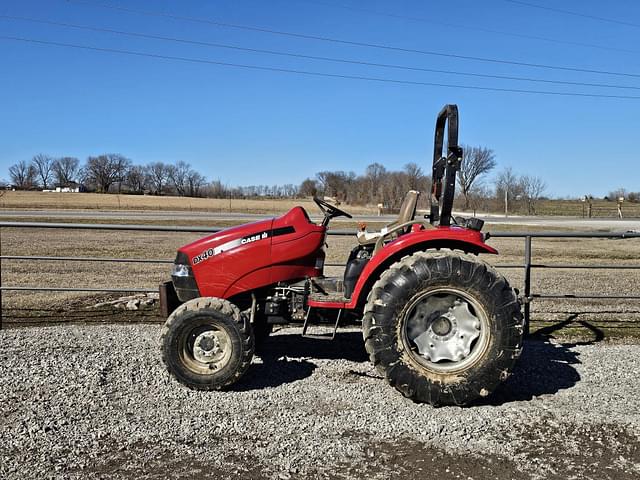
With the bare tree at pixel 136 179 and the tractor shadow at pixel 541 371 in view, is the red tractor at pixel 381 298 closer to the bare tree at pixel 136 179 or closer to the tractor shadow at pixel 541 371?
the tractor shadow at pixel 541 371

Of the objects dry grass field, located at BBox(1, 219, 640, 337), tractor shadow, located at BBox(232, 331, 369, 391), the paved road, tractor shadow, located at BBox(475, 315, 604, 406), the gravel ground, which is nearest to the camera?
the gravel ground

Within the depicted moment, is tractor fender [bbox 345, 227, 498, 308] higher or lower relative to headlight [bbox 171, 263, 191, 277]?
higher

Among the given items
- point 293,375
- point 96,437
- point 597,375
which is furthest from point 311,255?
point 597,375

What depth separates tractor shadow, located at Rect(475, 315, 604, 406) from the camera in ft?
14.7

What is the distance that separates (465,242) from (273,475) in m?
2.22

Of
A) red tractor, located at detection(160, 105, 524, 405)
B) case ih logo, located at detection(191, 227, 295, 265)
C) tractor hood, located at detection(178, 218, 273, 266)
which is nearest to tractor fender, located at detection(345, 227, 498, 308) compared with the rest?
red tractor, located at detection(160, 105, 524, 405)

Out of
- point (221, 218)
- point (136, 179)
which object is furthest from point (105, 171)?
point (221, 218)

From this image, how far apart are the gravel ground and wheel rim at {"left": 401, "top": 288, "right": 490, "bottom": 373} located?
1.29 feet

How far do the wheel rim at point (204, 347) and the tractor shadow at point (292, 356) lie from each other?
0.28 m

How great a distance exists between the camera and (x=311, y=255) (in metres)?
4.91

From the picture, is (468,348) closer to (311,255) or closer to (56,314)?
(311,255)

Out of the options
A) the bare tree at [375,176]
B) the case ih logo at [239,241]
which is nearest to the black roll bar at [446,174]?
the case ih logo at [239,241]

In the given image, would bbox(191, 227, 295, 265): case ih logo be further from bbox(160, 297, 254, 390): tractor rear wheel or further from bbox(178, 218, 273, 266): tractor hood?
bbox(160, 297, 254, 390): tractor rear wheel

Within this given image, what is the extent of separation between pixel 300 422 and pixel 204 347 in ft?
3.48
